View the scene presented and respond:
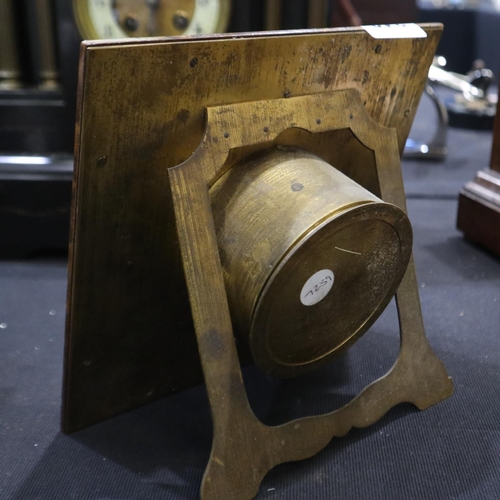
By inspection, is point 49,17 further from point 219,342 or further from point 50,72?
point 219,342

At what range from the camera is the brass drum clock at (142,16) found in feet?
6.66

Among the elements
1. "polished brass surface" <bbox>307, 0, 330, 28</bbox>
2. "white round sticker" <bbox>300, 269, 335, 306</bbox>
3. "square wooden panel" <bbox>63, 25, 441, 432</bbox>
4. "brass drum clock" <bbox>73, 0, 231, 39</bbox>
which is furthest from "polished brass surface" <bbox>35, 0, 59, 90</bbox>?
"white round sticker" <bbox>300, 269, 335, 306</bbox>

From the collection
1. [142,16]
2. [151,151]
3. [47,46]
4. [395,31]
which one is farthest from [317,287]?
[47,46]

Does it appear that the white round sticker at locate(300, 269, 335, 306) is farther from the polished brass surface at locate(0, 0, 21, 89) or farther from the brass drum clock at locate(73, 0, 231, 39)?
the polished brass surface at locate(0, 0, 21, 89)

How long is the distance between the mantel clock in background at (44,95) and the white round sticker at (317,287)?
3.84 feet

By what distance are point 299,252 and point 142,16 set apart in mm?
1236

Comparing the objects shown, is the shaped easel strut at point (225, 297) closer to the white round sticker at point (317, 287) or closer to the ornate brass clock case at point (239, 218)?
the ornate brass clock case at point (239, 218)

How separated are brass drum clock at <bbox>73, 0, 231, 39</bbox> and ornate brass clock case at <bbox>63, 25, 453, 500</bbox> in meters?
0.87

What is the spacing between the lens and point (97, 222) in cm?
128

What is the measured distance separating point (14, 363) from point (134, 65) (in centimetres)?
98

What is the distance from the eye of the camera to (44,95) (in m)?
2.23

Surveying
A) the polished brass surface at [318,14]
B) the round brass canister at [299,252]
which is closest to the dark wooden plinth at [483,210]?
the polished brass surface at [318,14]

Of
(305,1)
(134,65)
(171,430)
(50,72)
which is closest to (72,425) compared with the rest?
(171,430)

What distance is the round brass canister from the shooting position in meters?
1.20
